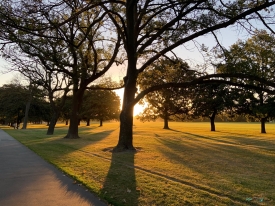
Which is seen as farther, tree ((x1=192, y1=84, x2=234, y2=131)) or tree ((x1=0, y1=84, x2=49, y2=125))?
tree ((x1=0, y1=84, x2=49, y2=125))

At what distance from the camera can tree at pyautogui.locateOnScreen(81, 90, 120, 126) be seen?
2375 inches

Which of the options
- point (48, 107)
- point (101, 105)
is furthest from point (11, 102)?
point (101, 105)

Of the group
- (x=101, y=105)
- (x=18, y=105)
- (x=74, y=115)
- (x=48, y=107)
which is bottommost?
(x=74, y=115)

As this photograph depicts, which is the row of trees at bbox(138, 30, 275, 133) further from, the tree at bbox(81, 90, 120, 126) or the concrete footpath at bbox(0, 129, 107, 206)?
the tree at bbox(81, 90, 120, 126)

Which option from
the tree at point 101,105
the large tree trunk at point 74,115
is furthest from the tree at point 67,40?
the tree at point 101,105

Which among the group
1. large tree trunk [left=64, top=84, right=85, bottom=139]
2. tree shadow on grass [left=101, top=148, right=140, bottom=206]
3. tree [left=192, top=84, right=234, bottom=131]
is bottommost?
tree shadow on grass [left=101, top=148, right=140, bottom=206]

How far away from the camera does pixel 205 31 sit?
40.9ft

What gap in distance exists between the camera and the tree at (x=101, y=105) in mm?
60312

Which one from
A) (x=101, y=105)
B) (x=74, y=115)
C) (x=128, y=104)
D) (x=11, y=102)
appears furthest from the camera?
(x=101, y=105)

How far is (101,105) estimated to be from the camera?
62781 millimetres

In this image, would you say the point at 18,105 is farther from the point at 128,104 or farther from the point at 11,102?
the point at 128,104

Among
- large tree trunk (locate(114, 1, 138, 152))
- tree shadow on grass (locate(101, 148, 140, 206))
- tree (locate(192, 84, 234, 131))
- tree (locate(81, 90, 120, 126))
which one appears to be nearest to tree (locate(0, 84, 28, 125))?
tree (locate(81, 90, 120, 126))

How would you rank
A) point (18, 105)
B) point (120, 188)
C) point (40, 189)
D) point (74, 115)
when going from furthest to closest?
point (18, 105)
point (74, 115)
point (120, 188)
point (40, 189)

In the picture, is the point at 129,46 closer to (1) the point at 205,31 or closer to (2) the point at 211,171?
(1) the point at 205,31
